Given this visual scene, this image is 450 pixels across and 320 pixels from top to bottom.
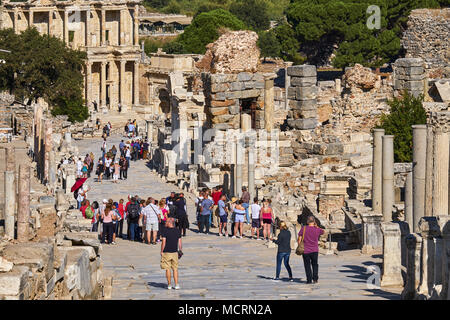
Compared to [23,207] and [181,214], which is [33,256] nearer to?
[23,207]

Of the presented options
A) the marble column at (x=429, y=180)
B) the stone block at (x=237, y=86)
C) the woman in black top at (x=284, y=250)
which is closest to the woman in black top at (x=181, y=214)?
the marble column at (x=429, y=180)

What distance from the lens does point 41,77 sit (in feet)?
220

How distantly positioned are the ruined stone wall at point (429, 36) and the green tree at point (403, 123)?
138 ft

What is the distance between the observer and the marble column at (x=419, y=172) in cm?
2189

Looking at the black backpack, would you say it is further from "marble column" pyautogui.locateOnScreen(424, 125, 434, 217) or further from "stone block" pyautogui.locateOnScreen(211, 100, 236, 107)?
"stone block" pyautogui.locateOnScreen(211, 100, 236, 107)

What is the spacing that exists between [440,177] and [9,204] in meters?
7.92

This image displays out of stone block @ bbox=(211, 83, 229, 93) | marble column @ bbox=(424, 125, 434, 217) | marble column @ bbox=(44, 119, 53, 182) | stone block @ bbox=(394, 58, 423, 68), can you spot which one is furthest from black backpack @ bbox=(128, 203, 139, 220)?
stone block @ bbox=(394, 58, 423, 68)

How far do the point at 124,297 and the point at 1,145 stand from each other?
3254 centimetres

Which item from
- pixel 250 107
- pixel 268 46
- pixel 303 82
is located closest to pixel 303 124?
pixel 303 82

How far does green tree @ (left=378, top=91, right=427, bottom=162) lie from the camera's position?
32.8 metres

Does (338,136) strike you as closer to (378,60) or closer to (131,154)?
(131,154)

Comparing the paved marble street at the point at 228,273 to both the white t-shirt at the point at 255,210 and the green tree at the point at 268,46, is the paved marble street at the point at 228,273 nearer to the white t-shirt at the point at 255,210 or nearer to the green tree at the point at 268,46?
the white t-shirt at the point at 255,210

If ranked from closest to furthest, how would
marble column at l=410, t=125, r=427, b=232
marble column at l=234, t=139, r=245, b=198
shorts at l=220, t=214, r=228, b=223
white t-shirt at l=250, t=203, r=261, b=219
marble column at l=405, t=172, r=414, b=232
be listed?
marble column at l=410, t=125, r=427, b=232, marble column at l=405, t=172, r=414, b=232, white t-shirt at l=250, t=203, r=261, b=219, shorts at l=220, t=214, r=228, b=223, marble column at l=234, t=139, r=245, b=198

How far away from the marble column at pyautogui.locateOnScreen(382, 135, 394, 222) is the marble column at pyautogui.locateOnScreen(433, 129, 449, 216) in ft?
8.46
